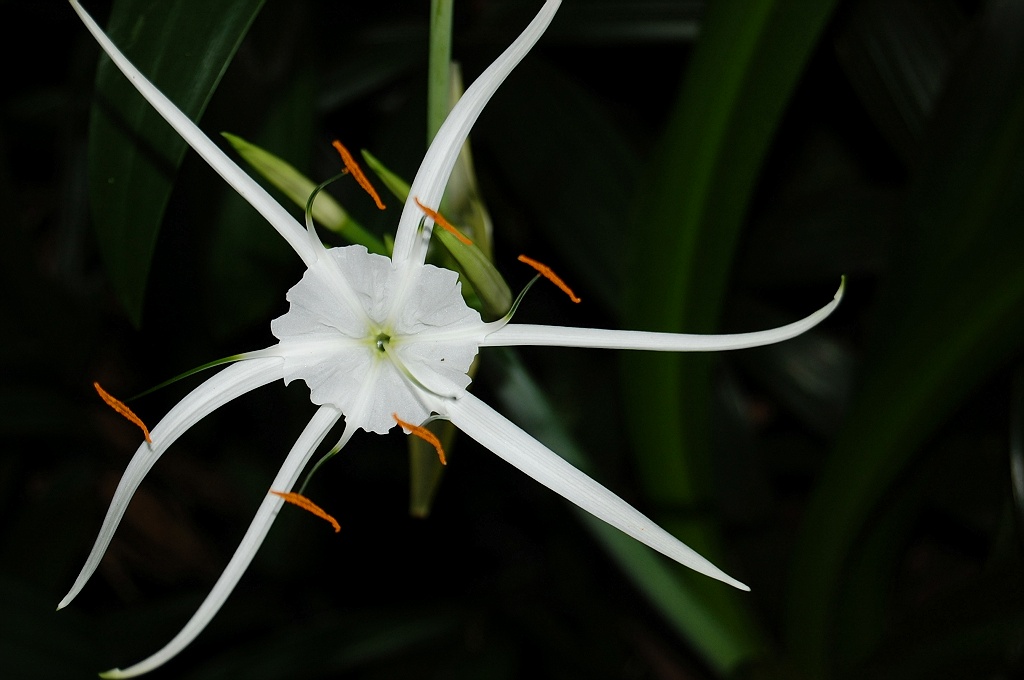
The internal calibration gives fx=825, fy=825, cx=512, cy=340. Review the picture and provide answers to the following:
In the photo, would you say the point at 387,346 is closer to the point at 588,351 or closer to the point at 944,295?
the point at 944,295

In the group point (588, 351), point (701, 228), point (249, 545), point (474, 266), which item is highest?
point (588, 351)

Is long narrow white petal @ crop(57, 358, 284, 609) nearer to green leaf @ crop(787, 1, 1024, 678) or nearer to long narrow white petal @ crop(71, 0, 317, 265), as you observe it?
long narrow white petal @ crop(71, 0, 317, 265)

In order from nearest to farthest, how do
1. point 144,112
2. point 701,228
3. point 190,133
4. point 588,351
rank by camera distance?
1. point 190,133
2. point 144,112
3. point 701,228
4. point 588,351

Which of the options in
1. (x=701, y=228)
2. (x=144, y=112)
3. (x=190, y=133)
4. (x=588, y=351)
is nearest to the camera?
(x=190, y=133)

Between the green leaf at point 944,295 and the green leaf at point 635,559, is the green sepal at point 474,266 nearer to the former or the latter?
the green leaf at point 635,559

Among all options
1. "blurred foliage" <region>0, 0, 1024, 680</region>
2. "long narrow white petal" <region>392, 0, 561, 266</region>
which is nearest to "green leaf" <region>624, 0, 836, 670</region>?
"blurred foliage" <region>0, 0, 1024, 680</region>

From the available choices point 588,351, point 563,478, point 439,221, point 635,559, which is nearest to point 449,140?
point 439,221

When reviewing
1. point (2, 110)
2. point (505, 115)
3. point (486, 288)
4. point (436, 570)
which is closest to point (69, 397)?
point (2, 110)
